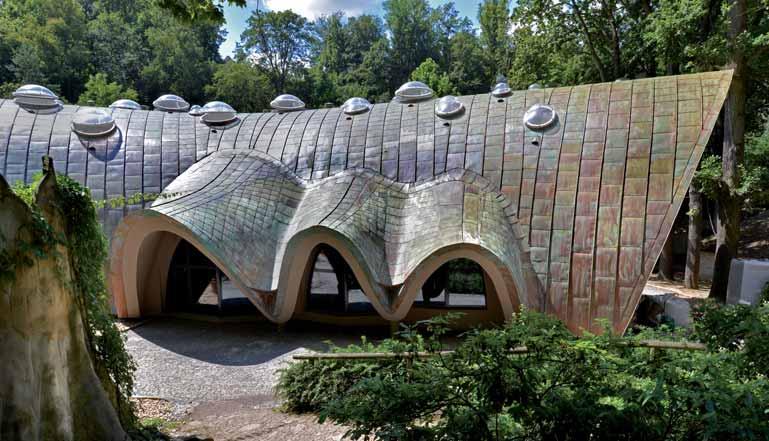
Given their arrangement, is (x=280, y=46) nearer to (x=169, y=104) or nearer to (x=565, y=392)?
(x=169, y=104)

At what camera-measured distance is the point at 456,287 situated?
41.4 ft

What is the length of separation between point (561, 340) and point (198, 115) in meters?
15.8

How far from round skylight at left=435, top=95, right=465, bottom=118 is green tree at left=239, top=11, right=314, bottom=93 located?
3893cm

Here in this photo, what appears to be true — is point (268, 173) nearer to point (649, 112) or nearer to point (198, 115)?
point (198, 115)

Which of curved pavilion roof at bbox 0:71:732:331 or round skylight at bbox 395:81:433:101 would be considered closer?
curved pavilion roof at bbox 0:71:732:331

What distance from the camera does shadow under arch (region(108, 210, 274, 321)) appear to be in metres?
11.5

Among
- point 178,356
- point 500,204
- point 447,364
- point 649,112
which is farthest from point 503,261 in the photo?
point 178,356

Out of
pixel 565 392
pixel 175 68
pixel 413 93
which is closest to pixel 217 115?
pixel 413 93

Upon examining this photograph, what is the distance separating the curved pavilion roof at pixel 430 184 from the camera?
1114 cm

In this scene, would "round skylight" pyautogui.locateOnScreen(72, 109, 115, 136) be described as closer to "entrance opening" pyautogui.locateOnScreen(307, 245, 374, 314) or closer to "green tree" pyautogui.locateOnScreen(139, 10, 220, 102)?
"entrance opening" pyautogui.locateOnScreen(307, 245, 374, 314)

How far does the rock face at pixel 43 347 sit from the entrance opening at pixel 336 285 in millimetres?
7920

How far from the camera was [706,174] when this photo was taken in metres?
14.9

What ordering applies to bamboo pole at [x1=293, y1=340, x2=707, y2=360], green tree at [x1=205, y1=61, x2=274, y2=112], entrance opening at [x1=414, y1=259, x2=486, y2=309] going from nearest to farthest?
1. bamboo pole at [x1=293, y1=340, x2=707, y2=360]
2. entrance opening at [x1=414, y1=259, x2=486, y2=309]
3. green tree at [x1=205, y1=61, x2=274, y2=112]

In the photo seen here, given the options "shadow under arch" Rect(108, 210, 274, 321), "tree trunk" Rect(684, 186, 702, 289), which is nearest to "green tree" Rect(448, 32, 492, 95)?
"tree trunk" Rect(684, 186, 702, 289)
